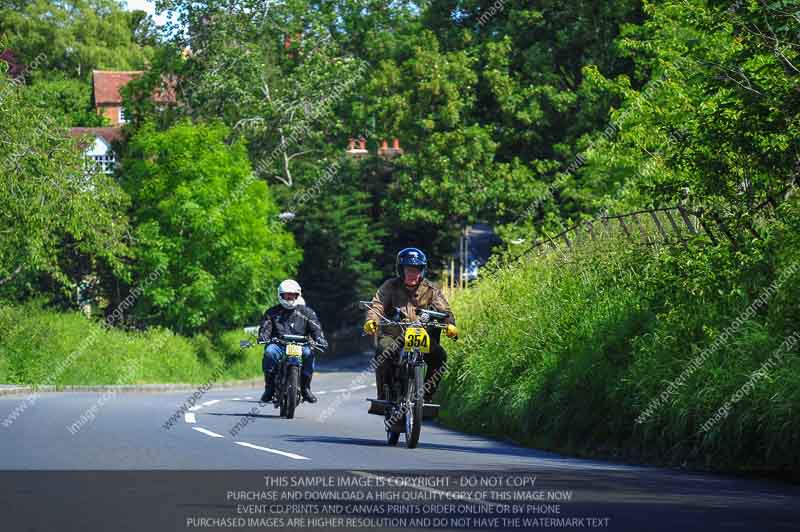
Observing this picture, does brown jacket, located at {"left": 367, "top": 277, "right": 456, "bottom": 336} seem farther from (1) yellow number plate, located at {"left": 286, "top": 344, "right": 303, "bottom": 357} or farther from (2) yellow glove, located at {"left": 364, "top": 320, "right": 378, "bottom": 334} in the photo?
(1) yellow number plate, located at {"left": 286, "top": 344, "right": 303, "bottom": 357}

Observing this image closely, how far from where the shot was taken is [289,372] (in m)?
23.3

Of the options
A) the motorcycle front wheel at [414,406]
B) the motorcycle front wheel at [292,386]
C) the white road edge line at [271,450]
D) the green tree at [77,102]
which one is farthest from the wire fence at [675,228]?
the green tree at [77,102]

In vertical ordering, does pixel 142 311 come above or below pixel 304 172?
below

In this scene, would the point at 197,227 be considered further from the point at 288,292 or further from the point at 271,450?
the point at 271,450

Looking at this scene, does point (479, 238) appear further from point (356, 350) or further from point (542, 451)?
point (542, 451)

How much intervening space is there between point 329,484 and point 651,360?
21.1ft

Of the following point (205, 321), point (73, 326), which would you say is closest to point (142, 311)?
point (205, 321)

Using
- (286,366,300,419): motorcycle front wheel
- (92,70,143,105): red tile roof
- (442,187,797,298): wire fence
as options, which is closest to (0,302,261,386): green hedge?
(442,187,797,298): wire fence

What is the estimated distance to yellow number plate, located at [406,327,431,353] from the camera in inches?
661

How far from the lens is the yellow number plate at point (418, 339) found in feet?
55.1

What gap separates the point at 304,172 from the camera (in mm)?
68875

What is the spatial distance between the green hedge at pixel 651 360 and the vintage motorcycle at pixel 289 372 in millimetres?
2351

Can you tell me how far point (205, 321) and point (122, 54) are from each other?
49.3 metres

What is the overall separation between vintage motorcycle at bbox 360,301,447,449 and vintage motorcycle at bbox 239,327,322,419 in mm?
5957
